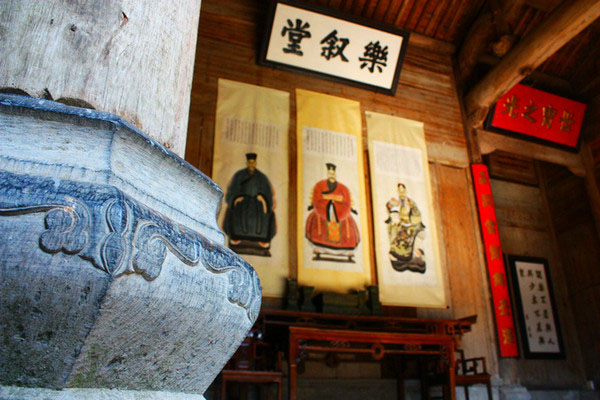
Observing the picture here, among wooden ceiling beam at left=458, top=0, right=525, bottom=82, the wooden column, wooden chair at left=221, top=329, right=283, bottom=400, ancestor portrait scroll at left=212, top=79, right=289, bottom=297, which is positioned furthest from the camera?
wooden ceiling beam at left=458, top=0, right=525, bottom=82

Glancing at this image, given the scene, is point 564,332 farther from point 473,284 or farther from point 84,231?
point 84,231

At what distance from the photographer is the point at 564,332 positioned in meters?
6.20

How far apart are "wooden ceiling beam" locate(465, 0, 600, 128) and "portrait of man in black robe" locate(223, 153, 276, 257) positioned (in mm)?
3145

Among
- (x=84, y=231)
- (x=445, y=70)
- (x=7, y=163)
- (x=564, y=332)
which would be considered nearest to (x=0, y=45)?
(x=7, y=163)

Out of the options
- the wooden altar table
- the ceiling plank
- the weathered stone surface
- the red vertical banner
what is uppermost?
the ceiling plank

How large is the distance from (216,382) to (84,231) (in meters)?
3.47

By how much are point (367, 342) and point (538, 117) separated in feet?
13.8

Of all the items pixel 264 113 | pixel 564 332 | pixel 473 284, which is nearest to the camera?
pixel 264 113

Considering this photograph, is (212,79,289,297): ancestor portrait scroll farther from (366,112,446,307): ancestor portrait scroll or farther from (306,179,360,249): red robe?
(366,112,446,307): ancestor portrait scroll

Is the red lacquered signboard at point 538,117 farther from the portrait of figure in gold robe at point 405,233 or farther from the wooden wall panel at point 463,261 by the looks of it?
the portrait of figure in gold robe at point 405,233

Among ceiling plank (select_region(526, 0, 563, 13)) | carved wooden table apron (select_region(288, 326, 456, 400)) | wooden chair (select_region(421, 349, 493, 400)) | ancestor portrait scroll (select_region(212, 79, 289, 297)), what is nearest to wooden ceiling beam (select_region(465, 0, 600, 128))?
ceiling plank (select_region(526, 0, 563, 13))

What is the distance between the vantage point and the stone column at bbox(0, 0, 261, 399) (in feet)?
1.67

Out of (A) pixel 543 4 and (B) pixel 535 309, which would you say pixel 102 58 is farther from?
(A) pixel 543 4

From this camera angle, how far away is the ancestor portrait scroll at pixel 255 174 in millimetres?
4246
